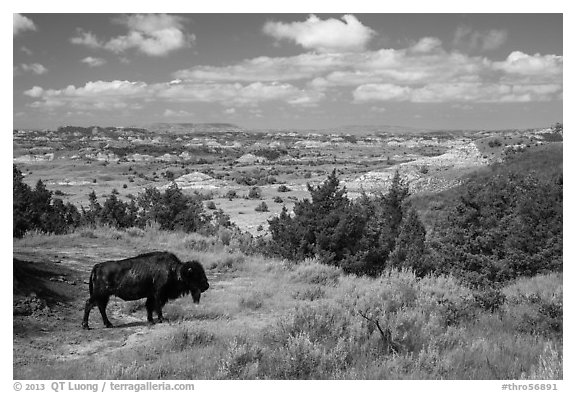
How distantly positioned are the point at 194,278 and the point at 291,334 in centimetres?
168

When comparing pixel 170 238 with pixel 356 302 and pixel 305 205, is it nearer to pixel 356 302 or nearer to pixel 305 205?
pixel 305 205

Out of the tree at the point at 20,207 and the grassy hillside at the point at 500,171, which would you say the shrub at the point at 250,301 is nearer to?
the tree at the point at 20,207

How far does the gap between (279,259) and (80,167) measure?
7312 centimetres

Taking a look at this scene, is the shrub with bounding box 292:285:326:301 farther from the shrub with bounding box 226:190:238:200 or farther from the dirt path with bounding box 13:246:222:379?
the shrub with bounding box 226:190:238:200

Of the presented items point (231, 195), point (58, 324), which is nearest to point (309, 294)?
point (58, 324)

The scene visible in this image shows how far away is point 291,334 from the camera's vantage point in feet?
20.4

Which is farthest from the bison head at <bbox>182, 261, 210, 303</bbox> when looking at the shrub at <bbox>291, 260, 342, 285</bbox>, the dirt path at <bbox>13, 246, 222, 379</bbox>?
the shrub at <bbox>291, 260, 342, 285</bbox>

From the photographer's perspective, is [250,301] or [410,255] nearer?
[250,301]

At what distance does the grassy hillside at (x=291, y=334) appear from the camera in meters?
5.43

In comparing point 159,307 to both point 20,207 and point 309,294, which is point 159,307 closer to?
point 309,294

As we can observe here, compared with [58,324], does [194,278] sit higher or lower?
higher

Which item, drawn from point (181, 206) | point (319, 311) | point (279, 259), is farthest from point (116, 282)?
point (181, 206)

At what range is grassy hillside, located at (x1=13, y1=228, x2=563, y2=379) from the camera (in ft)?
17.8

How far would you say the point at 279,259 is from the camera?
1277 cm
